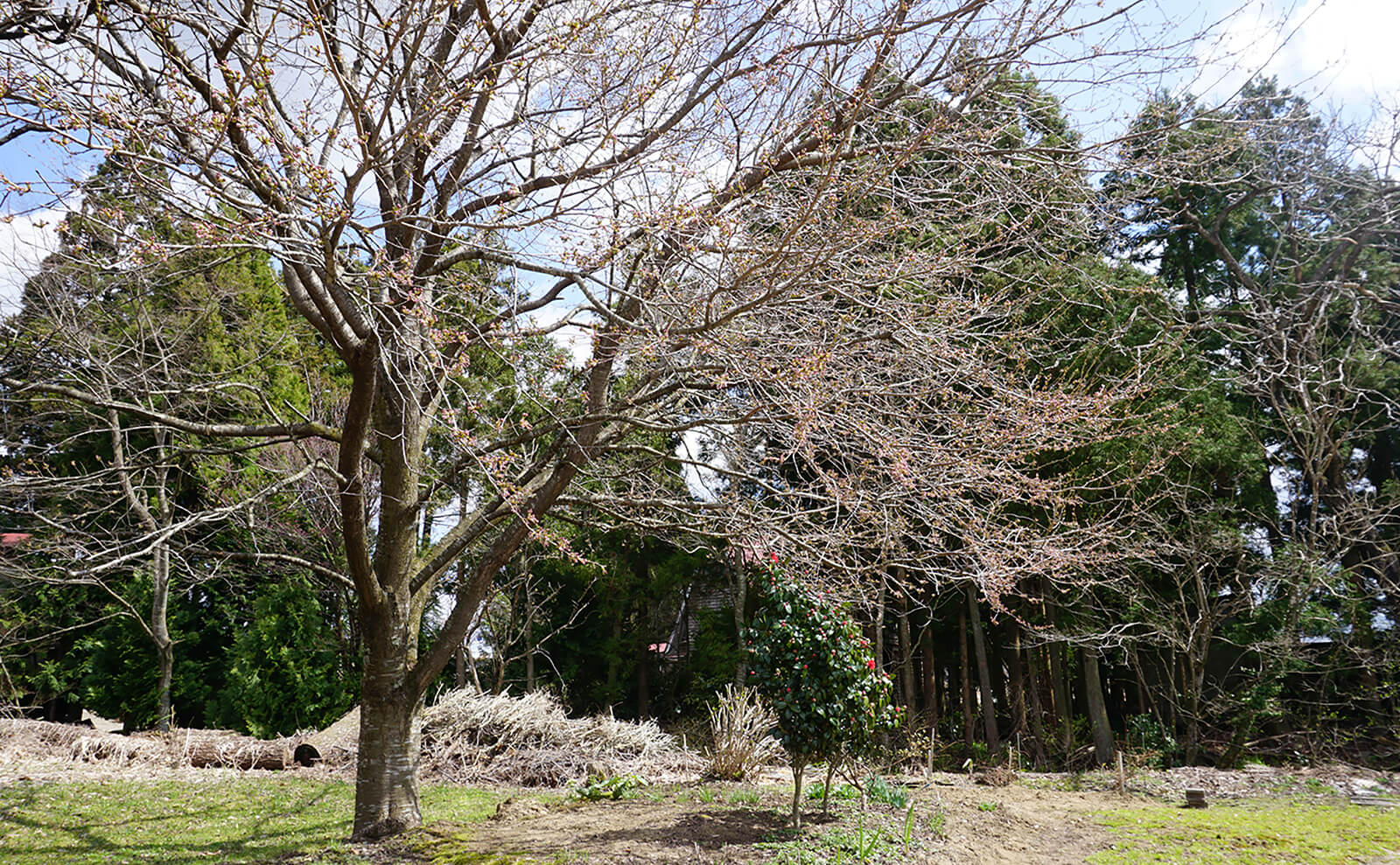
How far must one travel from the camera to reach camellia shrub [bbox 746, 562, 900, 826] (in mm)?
5691

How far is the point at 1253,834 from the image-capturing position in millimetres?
6246

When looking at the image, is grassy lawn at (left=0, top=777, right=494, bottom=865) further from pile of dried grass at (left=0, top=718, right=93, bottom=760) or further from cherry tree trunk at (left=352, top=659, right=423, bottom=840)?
pile of dried grass at (left=0, top=718, right=93, bottom=760)

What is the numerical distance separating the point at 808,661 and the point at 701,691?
30.6 ft

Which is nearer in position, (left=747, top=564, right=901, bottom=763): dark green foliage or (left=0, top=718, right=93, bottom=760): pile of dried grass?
(left=747, top=564, right=901, bottom=763): dark green foliage

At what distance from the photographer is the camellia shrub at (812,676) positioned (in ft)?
18.7

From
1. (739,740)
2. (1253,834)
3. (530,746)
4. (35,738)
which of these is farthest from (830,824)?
(35,738)

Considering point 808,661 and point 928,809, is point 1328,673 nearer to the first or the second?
point 928,809

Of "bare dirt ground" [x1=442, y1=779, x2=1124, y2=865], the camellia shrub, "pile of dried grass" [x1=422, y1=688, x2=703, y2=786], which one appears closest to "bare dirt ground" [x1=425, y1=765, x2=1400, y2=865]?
"bare dirt ground" [x1=442, y1=779, x2=1124, y2=865]

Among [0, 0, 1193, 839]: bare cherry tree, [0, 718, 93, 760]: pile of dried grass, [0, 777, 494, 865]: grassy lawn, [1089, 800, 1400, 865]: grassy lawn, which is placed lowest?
[1089, 800, 1400, 865]: grassy lawn

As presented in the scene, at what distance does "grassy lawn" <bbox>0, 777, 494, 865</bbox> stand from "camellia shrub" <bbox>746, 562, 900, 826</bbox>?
2.87 m

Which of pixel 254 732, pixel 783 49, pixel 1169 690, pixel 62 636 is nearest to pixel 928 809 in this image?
pixel 783 49

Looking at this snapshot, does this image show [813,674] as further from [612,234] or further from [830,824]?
[612,234]

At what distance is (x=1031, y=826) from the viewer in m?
6.64

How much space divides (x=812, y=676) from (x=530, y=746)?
5.47 m
